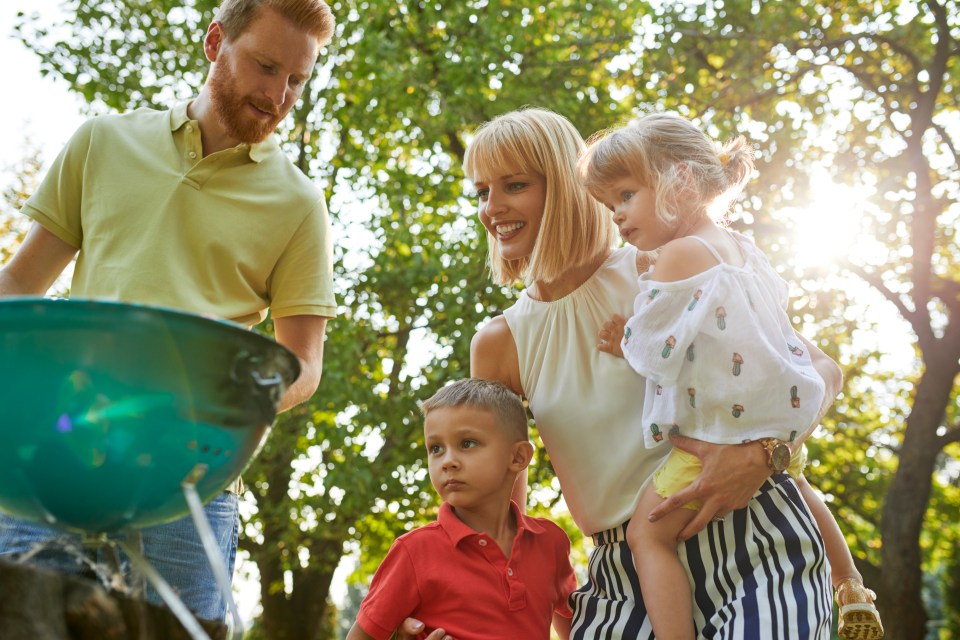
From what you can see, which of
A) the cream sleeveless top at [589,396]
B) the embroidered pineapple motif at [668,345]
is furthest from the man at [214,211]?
the embroidered pineapple motif at [668,345]

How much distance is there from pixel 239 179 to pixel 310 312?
382 millimetres

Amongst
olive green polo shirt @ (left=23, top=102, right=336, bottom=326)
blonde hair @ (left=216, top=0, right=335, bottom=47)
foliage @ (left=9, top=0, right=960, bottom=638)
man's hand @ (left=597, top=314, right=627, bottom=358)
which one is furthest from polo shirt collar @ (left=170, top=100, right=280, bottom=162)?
foliage @ (left=9, top=0, right=960, bottom=638)

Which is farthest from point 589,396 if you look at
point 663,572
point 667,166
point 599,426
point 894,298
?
point 894,298

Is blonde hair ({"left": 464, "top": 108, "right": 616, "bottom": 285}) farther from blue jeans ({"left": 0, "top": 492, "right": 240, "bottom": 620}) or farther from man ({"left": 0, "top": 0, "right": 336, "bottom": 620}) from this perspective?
blue jeans ({"left": 0, "top": 492, "right": 240, "bottom": 620})

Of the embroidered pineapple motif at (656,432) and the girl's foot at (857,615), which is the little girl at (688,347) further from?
the girl's foot at (857,615)

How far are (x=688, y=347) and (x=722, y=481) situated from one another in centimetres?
30

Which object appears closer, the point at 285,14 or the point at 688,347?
the point at 688,347

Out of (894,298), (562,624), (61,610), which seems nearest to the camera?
(61,610)

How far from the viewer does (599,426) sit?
7.82 ft

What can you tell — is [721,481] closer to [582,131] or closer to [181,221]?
[181,221]

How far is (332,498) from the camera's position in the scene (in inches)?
359

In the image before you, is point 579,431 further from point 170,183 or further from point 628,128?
point 170,183

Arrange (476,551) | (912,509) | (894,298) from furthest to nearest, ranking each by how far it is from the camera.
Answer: (894,298) < (912,509) < (476,551)

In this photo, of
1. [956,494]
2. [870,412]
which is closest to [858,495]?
[870,412]
